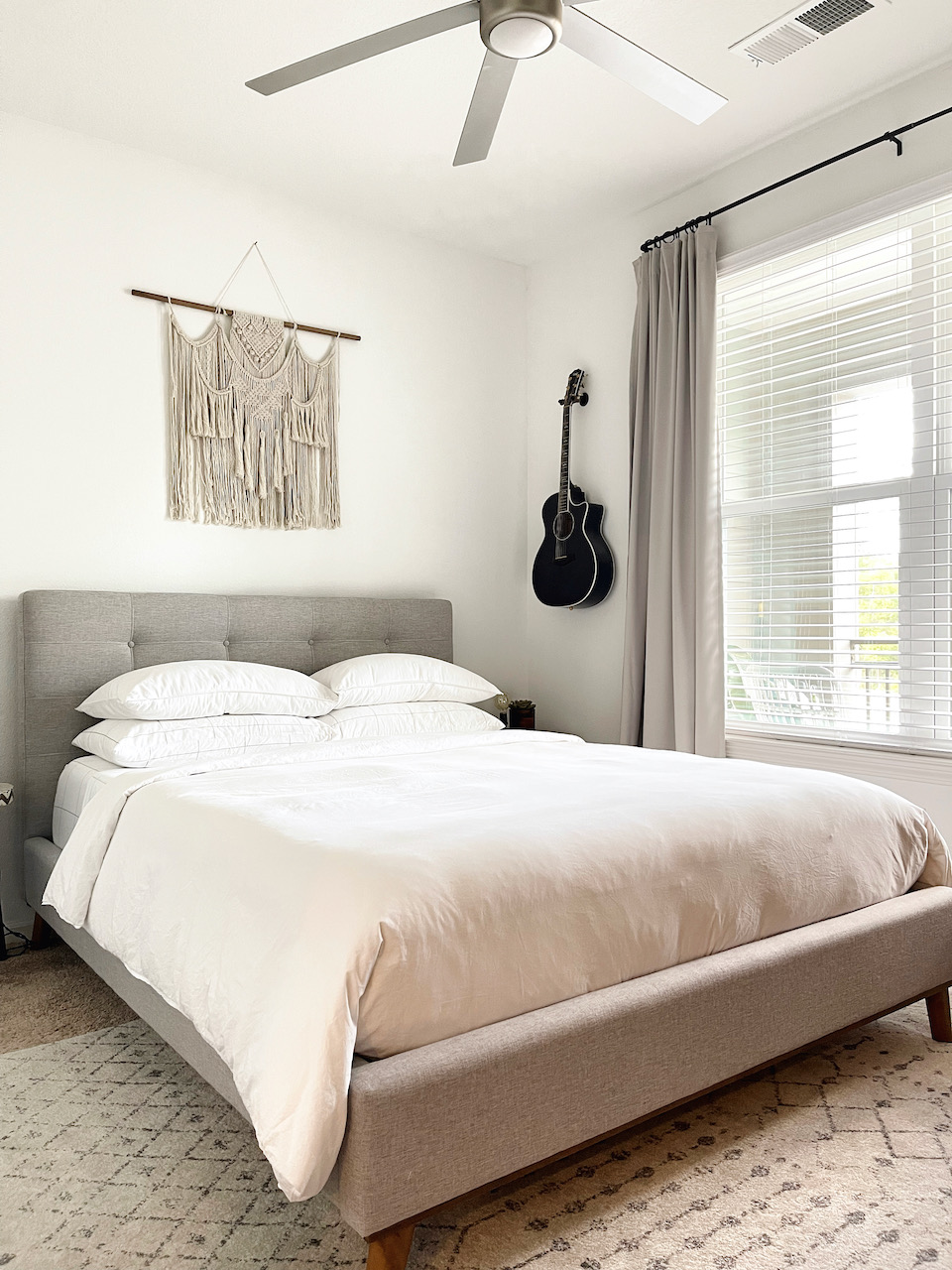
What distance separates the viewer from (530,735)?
309cm

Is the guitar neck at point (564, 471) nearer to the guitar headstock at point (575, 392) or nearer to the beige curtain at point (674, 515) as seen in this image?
the guitar headstock at point (575, 392)

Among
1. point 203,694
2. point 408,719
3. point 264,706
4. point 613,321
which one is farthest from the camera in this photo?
point 613,321

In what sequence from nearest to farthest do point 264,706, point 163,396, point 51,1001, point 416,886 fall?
point 416,886
point 51,1001
point 264,706
point 163,396

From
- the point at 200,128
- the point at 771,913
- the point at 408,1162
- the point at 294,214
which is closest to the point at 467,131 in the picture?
the point at 200,128

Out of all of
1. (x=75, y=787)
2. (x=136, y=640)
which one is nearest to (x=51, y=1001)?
(x=75, y=787)

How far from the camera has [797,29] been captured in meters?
2.50

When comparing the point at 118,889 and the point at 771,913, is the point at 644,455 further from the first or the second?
the point at 118,889

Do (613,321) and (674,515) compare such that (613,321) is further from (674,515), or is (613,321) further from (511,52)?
(511,52)

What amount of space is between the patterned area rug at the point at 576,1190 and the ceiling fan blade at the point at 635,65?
2182 mm

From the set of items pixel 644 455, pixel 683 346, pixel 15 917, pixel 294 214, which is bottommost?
pixel 15 917

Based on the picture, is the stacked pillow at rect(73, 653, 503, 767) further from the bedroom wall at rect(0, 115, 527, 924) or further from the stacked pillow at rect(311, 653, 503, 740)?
the bedroom wall at rect(0, 115, 527, 924)

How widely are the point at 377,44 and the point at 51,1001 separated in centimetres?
243

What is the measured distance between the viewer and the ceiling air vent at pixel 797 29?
2.41 metres

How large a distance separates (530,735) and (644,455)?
1.23 m
